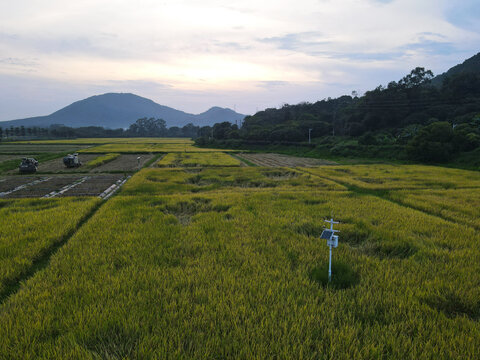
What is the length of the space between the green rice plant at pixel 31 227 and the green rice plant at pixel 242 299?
19.9 inches

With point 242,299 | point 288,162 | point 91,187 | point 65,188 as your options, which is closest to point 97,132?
point 288,162

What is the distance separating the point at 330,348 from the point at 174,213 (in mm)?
7397

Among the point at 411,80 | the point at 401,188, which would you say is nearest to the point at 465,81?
the point at 411,80

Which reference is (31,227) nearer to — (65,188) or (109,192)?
(109,192)

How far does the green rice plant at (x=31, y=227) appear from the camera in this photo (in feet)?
17.6

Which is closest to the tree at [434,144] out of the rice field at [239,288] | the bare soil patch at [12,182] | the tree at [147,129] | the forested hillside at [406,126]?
the forested hillside at [406,126]

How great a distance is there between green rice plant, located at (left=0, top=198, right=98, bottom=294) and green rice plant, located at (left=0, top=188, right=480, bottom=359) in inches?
19.9

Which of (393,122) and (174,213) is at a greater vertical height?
(393,122)

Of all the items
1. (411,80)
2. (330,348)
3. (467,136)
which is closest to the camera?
(330,348)

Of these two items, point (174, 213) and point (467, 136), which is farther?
point (467, 136)

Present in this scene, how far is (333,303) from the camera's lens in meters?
4.10

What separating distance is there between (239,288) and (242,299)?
13.1 inches

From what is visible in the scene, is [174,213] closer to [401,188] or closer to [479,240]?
[479,240]

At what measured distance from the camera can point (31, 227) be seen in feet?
24.8
